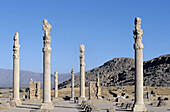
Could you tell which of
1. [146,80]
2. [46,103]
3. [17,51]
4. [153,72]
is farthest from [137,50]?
[153,72]

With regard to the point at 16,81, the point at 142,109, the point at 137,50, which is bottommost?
the point at 142,109

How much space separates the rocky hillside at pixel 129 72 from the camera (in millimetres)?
88375

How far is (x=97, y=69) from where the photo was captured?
5910 inches

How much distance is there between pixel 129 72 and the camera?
4427 inches

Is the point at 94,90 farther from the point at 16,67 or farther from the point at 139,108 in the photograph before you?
the point at 139,108

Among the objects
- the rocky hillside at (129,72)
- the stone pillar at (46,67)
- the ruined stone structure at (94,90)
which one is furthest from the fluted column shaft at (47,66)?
the rocky hillside at (129,72)

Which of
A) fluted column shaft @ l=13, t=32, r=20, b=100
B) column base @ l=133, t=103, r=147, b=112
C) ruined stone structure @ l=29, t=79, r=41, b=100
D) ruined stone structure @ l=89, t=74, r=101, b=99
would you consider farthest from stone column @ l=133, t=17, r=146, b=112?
ruined stone structure @ l=89, t=74, r=101, b=99

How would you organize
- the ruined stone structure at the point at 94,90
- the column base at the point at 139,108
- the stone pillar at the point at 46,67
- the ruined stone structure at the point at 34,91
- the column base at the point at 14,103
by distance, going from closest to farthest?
the column base at the point at 139,108
the stone pillar at the point at 46,67
the column base at the point at 14,103
the ruined stone structure at the point at 34,91
the ruined stone structure at the point at 94,90

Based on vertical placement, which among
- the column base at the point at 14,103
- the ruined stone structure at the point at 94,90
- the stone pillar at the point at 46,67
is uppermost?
the stone pillar at the point at 46,67

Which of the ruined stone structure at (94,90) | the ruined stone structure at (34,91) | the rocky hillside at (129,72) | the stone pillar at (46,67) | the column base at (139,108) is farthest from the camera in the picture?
the rocky hillside at (129,72)

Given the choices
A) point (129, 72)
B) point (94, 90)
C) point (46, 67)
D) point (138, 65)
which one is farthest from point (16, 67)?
point (129, 72)

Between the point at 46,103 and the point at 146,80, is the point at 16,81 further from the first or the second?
the point at 146,80

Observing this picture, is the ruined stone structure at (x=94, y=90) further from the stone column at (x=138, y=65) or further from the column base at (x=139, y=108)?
the column base at (x=139, y=108)

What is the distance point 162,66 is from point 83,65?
69.3 meters
